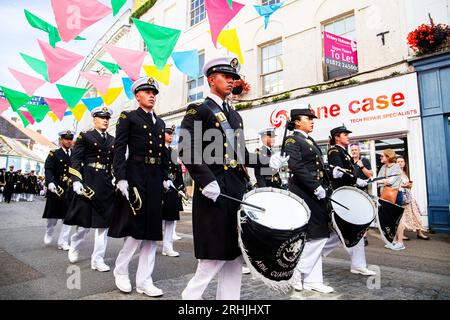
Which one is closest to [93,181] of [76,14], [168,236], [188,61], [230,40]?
[168,236]

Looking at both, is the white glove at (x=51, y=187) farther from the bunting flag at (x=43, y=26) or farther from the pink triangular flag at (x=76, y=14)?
the bunting flag at (x=43, y=26)

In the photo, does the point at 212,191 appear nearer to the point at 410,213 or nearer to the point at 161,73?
the point at 410,213

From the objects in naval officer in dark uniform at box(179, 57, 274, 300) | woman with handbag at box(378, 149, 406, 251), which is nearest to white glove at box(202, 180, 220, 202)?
naval officer in dark uniform at box(179, 57, 274, 300)

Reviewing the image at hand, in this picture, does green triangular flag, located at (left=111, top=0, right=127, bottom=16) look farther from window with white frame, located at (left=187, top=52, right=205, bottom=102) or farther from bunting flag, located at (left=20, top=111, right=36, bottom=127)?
bunting flag, located at (left=20, top=111, right=36, bottom=127)

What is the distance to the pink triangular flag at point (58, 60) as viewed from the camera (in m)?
8.61

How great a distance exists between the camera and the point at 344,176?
474cm

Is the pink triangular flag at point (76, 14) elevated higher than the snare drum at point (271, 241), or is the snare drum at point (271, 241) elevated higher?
the pink triangular flag at point (76, 14)

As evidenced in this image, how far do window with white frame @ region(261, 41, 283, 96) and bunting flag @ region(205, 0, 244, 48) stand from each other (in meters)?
4.47

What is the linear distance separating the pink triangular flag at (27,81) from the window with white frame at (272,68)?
8.49m

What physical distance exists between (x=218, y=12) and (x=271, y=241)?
7598 mm

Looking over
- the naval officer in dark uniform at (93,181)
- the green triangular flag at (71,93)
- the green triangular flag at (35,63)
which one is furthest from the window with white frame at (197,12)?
the naval officer in dark uniform at (93,181)

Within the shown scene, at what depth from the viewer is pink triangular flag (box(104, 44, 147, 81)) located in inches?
365

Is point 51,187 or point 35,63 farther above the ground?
point 35,63

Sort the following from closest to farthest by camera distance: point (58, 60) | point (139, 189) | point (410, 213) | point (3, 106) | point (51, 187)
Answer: point (139, 189)
point (51, 187)
point (410, 213)
point (58, 60)
point (3, 106)
